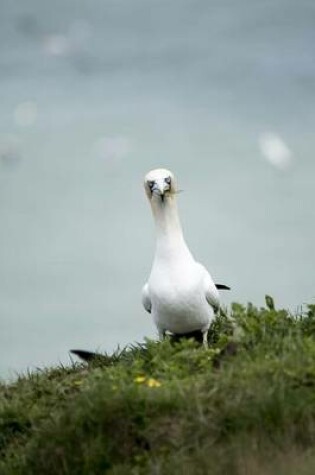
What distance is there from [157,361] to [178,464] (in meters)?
2.22

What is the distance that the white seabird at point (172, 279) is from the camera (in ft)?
49.0

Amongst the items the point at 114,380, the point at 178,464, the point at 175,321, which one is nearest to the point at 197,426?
the point at 178,464

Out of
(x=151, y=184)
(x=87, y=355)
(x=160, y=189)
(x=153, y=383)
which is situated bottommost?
(x=153, y=383)

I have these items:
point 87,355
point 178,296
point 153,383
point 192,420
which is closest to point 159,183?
point 178,296

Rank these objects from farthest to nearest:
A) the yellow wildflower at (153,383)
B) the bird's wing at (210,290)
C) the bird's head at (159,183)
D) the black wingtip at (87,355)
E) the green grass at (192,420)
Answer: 1. the black wingtip at (87,355)
2. the bird's wing at (210,290)
3. the bird's head at (159,183)
4. the yellow wildflower at (153,383)
5. the green grass at (192,420)

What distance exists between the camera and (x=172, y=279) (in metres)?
15.0

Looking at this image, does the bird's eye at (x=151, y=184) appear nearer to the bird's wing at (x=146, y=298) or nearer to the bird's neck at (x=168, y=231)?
the bird's neck at (x=168, y=231)

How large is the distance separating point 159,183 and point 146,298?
1.47 meters

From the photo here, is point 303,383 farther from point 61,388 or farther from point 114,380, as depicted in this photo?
point 61,388

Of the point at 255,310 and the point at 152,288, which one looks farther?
the point at 152,288

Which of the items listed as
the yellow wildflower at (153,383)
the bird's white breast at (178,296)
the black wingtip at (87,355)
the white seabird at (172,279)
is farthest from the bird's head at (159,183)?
the yellow wildflower at (153,383)

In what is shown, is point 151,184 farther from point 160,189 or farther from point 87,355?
point 87,355

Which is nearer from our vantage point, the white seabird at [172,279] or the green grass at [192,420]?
the green grass at [192,420]

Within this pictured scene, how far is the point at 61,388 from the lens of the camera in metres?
13.8
